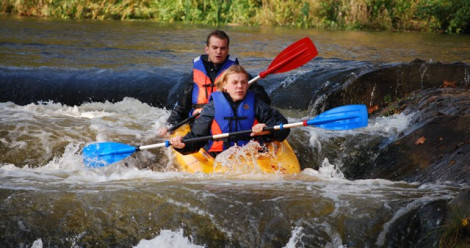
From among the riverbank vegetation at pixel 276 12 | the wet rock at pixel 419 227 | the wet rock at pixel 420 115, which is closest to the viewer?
the wet rock at pixel 419 227

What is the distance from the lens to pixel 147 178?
467cm

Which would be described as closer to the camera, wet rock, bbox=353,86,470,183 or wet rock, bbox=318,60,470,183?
wet rock, bbox=353,86,470,183

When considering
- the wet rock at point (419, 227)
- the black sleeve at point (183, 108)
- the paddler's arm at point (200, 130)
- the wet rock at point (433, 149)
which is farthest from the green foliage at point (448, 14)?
the wet rock at point (419, 227)

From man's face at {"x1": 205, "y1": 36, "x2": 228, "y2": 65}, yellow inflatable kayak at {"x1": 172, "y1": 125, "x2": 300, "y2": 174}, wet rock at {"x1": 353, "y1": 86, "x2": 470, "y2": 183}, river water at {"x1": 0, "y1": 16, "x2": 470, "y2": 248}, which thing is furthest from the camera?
man's face at {"x1": 205, "y1": 36, "x2": 228, "y2": 65}

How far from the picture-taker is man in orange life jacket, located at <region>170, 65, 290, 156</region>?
4898 millimetres

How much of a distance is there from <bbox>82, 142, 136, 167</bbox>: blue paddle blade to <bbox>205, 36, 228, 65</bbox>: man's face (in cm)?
108

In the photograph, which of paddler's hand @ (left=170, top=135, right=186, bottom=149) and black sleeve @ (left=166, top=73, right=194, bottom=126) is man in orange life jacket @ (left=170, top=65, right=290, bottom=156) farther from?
black sleeve @ (left=166, top=73, right=194, bottom=126)

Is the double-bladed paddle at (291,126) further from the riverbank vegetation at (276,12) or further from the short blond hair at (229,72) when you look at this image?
the riverbank vegetation at (276,12)

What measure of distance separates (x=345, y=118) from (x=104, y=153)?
1.93 meters

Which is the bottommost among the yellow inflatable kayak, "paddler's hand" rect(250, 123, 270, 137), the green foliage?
the yellow inflatable kayak

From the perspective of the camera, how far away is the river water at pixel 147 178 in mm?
3592

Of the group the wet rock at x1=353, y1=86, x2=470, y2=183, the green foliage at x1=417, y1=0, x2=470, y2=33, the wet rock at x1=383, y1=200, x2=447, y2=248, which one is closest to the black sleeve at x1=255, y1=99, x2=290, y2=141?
the wet rock at x1=353, y1=86, x2=470, y2=183

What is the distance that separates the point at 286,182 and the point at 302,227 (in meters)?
0.87

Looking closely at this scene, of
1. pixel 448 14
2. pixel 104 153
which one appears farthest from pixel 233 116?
pixel 448 14
